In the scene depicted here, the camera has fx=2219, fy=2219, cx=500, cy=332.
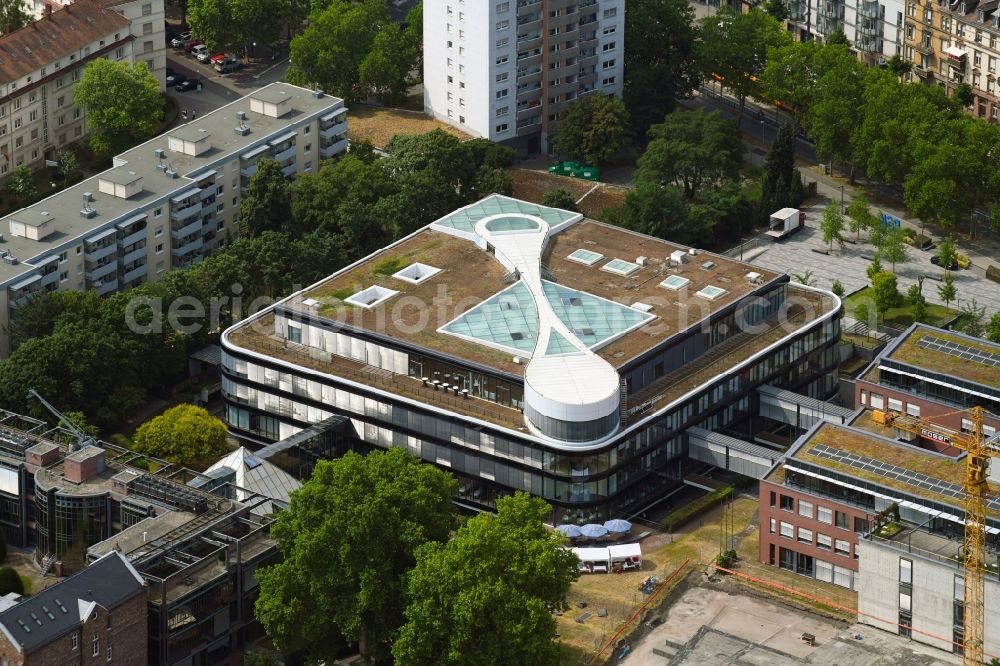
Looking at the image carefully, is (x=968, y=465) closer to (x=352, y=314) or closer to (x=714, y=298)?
(x=714, y=298)

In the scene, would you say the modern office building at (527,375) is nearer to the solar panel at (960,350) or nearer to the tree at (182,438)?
the tree at (182,438)

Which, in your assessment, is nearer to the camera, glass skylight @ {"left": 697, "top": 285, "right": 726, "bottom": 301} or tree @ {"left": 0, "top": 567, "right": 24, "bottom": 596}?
tree @ {"left": 0, "top": 567, "right": 24, "bottom": 596}

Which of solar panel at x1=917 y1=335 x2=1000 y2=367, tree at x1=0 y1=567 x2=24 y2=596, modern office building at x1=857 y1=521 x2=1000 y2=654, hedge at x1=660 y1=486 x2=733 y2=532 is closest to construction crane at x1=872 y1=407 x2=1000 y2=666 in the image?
modern office building at x1=857 y1=521 x2=1000 y2=654

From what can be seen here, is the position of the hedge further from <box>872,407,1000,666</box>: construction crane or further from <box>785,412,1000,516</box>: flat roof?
<box>872,407,1000,666</box>: construction crane

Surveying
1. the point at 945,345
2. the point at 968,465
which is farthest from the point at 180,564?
the point at 945,345

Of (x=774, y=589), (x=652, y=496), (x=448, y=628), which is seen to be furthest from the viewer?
(x=652, y=496)

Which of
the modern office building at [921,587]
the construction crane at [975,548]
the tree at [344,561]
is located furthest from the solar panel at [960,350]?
the tree at [344,561]
